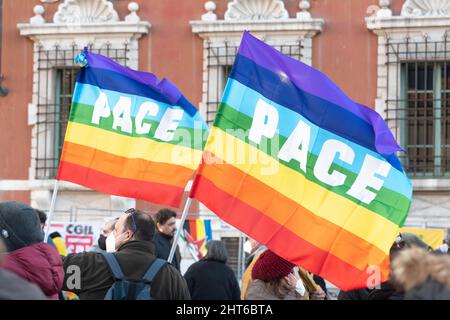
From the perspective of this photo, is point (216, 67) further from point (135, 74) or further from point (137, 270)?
point (137, 270)

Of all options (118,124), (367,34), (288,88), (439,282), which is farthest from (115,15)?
(439,282)

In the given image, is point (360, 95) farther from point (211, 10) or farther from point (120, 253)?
point (120, 253)

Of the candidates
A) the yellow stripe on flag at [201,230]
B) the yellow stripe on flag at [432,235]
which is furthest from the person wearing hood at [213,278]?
the yellow stripe on flag at [201,230]

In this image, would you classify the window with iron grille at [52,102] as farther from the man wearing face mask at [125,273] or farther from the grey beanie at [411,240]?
the man wearing face mask at [125,273]

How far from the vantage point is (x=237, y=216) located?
791 centimetres

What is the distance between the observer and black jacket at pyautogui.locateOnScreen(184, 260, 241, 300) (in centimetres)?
1023

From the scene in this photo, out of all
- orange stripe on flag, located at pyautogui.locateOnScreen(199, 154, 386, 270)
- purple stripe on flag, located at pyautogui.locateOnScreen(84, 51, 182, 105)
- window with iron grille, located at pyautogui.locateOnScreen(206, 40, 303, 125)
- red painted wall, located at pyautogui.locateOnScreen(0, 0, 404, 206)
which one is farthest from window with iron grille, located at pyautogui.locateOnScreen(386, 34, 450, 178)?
orange stripe on flag, located at pyautogui.locateOnScreen(199, 154, 386, 270)

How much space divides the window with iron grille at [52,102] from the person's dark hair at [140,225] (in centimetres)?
1287

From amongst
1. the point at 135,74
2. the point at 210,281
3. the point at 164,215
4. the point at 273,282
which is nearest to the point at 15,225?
the point at 273,282

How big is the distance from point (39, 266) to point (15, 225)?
23 centimetres

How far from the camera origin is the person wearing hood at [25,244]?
5.82 m

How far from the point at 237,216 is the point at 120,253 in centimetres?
138

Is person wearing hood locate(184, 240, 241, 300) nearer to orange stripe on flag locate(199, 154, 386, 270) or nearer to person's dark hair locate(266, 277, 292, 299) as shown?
orange stripe on flag locate(199, 154, 386, 270)

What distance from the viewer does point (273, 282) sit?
6.91m
